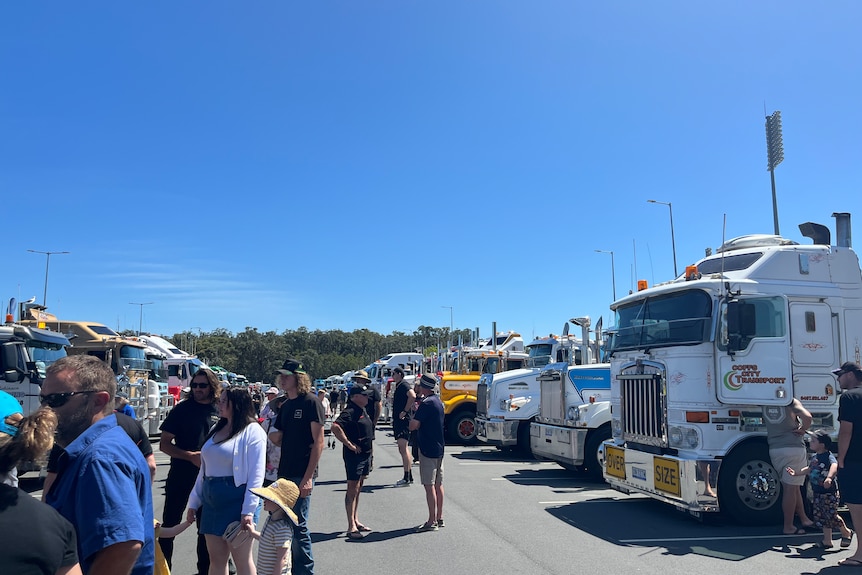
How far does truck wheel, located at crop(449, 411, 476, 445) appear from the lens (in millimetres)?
19125

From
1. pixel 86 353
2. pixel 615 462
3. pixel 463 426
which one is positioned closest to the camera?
pixel 615 462

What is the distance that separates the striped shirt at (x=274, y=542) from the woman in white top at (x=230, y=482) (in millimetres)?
321

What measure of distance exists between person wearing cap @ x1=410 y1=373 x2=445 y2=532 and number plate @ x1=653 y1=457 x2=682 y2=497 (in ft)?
9.10

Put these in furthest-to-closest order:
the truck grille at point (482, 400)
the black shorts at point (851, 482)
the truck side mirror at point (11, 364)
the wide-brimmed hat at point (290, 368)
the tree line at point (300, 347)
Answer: the tree line at point (300, 347) < the truck grille at point (482, 400) < the truck side mirror at point (11, 364) < the black shorts at point (851, 482) < the wide-brimmed hat at point (290, 368)

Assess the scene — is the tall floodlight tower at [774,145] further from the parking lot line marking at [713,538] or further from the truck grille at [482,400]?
the parking lot line marking at [713,538]

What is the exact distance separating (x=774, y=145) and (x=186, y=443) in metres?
18.6

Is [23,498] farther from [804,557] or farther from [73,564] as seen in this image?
[804,557]

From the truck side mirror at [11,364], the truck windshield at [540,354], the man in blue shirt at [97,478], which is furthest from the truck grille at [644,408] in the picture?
the truck side mirror at [11,364]

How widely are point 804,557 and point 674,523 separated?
6.03 feet

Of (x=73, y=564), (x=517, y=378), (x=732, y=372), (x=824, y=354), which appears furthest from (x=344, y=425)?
(x=517, y=378)

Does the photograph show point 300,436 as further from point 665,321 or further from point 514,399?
point 514,399

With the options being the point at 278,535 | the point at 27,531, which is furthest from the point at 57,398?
the point at 278,535

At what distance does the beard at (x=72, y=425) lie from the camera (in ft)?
9.09

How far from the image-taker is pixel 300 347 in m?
104
